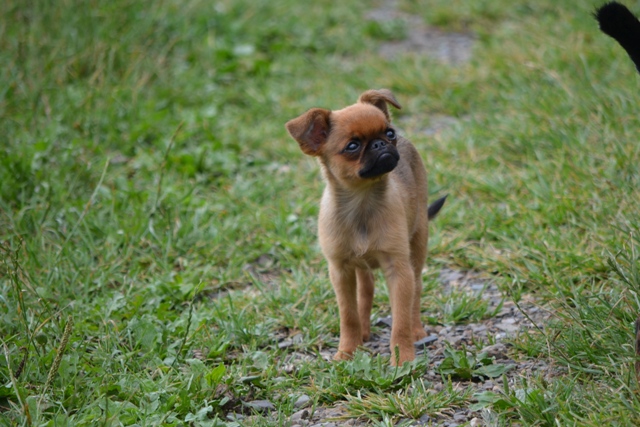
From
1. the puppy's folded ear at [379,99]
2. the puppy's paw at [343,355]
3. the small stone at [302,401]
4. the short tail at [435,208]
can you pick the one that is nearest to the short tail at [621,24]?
the puppy's folded ear at [379,99]

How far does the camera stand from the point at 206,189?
6719 millimetres

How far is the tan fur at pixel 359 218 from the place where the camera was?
4.21 metres

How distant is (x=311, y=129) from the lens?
4.37 metres

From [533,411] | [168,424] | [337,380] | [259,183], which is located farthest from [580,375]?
[259,183]

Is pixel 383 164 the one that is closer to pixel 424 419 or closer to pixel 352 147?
pixel 352 147

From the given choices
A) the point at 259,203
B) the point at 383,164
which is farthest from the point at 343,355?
the point at 259,203

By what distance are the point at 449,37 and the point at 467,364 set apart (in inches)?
262

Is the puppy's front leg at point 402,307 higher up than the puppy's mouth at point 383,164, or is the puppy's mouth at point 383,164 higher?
the puppy's mouth at point 383,164

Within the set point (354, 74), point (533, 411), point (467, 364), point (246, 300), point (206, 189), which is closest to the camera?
point (533, 411)

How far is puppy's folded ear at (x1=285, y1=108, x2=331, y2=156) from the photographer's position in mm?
4324

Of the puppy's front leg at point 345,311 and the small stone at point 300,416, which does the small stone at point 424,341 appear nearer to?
the puppy's front leg at point 345,311

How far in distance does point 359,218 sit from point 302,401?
103 cm

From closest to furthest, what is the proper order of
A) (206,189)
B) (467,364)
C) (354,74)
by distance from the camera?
(467,364)
(206,189)
(354,74)

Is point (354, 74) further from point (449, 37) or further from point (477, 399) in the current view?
point (477, 399)
